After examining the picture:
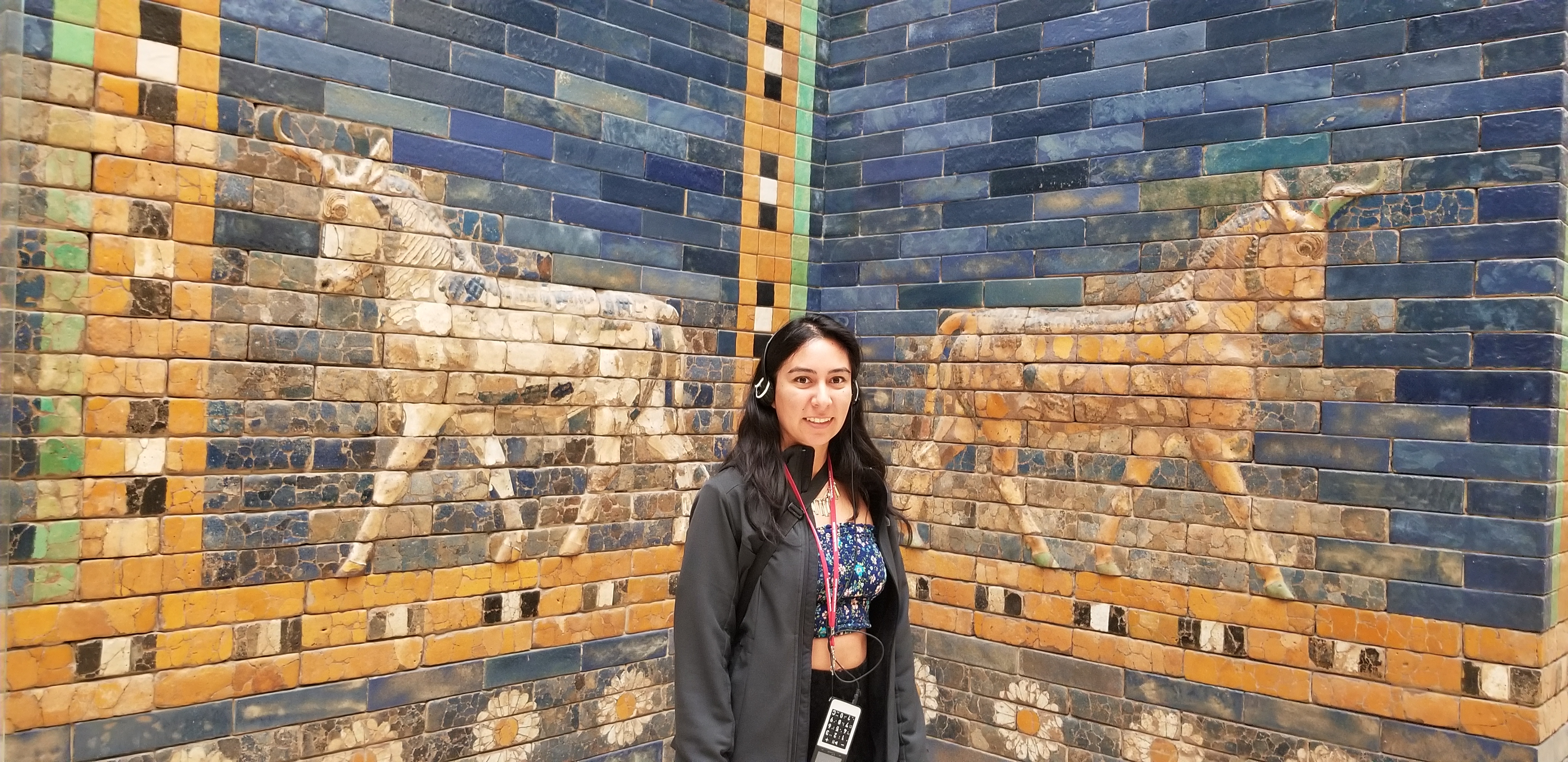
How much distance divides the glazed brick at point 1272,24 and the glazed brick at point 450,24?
219 cm

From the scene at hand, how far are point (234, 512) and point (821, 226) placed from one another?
2.39 m

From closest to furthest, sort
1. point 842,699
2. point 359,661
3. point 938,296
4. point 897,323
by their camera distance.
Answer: point 842,699 → point 359,661 → point 938,296 → point 897,323

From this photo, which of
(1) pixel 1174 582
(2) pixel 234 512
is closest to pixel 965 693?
(1) pixel 1174 582

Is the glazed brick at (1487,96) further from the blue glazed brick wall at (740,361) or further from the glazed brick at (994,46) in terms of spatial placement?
the glazed brick at (994,46)

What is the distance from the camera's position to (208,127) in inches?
109

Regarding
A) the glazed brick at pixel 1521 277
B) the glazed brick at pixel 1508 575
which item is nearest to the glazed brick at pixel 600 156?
the glazed brick at pixel 1521 277

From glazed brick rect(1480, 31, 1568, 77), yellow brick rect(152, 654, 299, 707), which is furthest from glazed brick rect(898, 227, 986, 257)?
yellow brick rect(152, 654, 299, 707)

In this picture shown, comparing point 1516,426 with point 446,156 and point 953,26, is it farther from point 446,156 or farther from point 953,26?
point 446,156

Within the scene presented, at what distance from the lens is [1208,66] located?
11.2ft

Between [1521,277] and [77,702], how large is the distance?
12.2 ft

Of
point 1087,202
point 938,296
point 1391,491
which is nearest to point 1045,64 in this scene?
point 1087,202

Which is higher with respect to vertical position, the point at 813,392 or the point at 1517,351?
the point at 1517,351

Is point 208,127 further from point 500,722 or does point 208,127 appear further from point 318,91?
point 500,722

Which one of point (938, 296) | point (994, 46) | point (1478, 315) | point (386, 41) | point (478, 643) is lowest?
point (478, 643)
